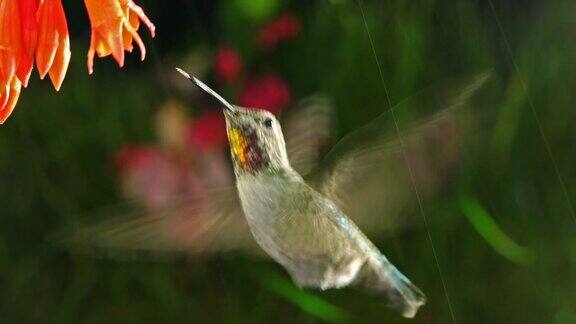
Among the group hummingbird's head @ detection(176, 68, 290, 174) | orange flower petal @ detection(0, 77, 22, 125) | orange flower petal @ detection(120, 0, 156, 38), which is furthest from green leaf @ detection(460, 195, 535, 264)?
orange flower petal @ detection(0, 77, 22, 125)

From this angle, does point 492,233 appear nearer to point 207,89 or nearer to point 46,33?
point 207,89

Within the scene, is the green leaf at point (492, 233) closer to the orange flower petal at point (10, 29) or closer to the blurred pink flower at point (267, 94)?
the blurred pink flower at point (267, 94)

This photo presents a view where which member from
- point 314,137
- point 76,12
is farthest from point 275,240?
point 76,12

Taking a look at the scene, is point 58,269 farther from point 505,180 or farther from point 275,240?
point 505,180

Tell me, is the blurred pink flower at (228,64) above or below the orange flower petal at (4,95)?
above

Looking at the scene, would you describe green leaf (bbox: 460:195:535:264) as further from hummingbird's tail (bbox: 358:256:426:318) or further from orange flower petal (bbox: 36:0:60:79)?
orange flower petal (bbox: 36:0:60:79)

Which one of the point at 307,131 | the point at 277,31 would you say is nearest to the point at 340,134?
the point at 307,131

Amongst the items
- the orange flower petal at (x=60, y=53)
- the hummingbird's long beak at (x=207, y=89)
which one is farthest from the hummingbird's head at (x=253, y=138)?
the orange flower petal at (x=60, y=53)
